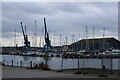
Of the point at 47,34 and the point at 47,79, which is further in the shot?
the point at 47,34

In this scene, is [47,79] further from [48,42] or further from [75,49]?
[75,49]

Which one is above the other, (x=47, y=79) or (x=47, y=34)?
(x=47, y=34)

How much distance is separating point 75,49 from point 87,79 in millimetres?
138873

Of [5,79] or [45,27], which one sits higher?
[45,27]

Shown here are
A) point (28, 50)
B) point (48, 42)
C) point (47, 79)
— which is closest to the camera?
point (47, 79)

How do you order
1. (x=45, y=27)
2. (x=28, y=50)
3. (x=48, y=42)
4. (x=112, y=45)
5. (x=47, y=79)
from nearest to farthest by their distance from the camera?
(x=47, y=79), (x=48, y=42), (x=45, y=27), (x=28, y=50), (x=112, y=45)

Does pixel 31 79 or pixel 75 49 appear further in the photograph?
pixel 75 49

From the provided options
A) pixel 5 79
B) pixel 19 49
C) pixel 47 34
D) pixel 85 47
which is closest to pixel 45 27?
pixel 47 34

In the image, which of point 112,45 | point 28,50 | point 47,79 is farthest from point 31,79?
point 112,45

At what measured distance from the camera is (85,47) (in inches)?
6358

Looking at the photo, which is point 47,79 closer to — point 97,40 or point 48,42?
point 48,42

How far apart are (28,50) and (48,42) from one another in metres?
48.0

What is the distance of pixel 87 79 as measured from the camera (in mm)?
16766

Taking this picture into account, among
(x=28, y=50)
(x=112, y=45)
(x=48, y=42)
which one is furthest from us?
(x=112, y=45)
